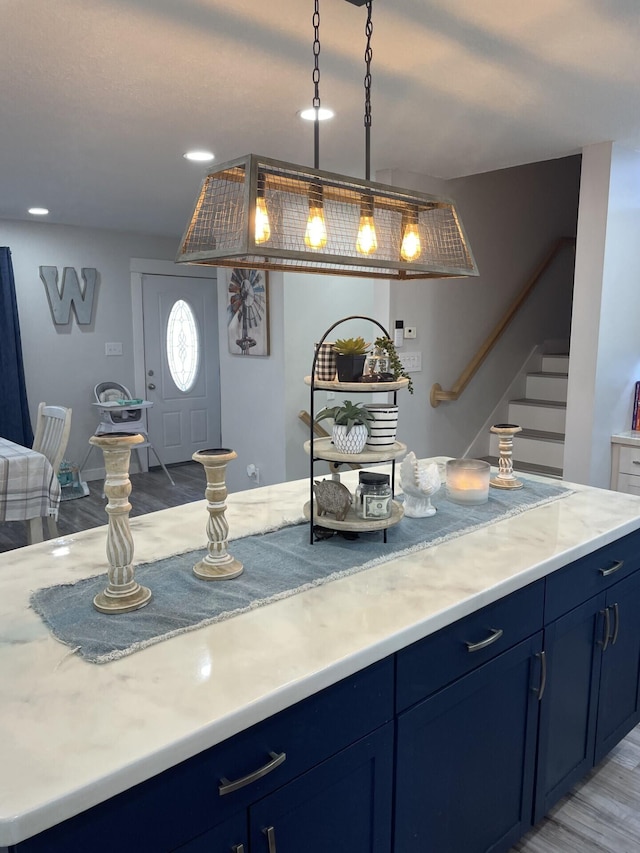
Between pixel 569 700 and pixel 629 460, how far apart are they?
212 cm

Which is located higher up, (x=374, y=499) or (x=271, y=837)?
(x=374, y=499)

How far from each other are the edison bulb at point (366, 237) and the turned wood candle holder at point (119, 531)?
2.21 ft

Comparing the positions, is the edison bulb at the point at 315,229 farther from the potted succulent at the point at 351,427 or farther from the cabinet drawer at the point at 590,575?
the cabinet drawer at the point at 590,575

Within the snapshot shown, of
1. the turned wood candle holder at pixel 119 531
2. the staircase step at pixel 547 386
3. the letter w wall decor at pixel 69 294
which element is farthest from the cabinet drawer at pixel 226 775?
the letter w wall decor at pixel 69 294

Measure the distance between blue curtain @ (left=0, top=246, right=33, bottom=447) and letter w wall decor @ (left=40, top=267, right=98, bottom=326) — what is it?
32 centimetres

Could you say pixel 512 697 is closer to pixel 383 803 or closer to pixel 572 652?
pixel 572 652

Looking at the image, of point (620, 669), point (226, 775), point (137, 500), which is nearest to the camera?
point (226, 775)

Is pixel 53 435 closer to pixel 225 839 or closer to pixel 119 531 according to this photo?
pixel 119 531

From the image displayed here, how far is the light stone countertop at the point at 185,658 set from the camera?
856mm

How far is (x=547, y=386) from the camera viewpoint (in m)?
4.92

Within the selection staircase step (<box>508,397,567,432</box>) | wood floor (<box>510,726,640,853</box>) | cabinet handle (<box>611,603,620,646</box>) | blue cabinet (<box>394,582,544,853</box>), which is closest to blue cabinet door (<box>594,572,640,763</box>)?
cabinet handle (<box>611,603,620,646</box>)

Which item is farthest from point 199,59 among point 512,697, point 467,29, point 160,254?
point 160,254

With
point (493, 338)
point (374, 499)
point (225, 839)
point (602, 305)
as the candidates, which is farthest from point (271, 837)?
point (493, 338)

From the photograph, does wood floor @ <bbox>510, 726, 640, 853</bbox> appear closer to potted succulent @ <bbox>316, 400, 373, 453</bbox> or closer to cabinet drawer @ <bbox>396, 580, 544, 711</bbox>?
cabinet drawer @ <bbox>396, 580, 544, 711</bbox>
